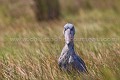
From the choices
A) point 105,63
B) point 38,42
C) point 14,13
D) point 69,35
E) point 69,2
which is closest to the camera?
point 69,35

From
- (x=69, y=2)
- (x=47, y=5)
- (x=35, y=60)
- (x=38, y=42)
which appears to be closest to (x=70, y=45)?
(x=35, y=60)

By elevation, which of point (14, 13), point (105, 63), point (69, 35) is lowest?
point (105, 63)

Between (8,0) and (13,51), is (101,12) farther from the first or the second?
(13,51)

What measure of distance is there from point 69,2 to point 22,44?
262 inches

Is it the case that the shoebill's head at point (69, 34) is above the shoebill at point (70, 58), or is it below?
above

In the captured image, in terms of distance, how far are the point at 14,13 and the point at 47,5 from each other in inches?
30.1

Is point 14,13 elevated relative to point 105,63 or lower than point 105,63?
elevated

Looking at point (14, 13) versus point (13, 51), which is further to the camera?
point (14, 13)

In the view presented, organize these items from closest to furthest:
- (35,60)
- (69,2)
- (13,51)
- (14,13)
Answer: (35,60), (13,51), (14,13), (69,2)

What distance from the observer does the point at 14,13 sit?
1114 centimetres

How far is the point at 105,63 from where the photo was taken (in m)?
4.02

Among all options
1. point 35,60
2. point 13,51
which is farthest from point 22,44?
point 35,60

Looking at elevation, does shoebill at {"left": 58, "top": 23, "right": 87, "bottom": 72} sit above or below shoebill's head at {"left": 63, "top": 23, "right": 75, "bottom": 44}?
below

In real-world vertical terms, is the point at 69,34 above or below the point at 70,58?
above
